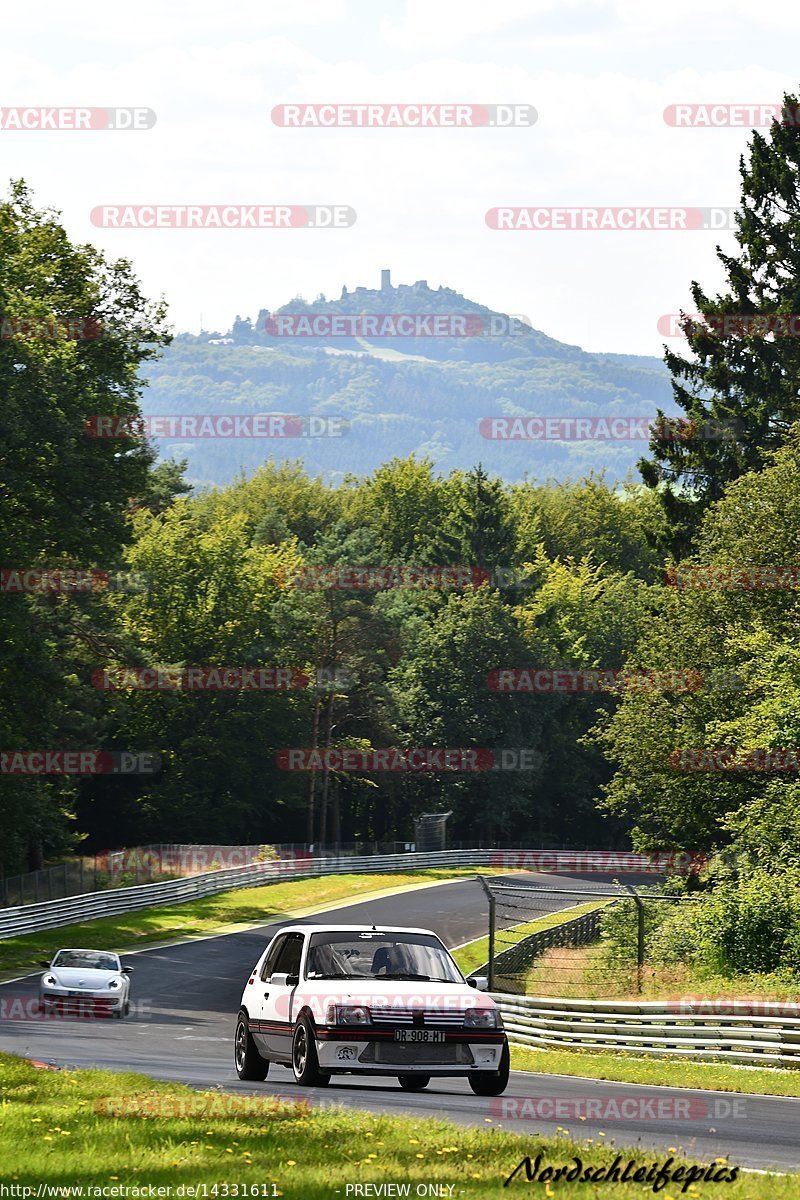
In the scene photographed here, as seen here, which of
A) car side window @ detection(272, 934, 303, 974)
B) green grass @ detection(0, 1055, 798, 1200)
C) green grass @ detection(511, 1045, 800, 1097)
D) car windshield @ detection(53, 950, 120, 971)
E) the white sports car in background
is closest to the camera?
green grass @ detection(0, 1055, 798, 1200)

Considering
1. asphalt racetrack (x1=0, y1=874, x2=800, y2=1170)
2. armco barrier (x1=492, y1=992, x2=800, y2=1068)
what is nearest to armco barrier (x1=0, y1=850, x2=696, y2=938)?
asphalt racetrack (x1=0, y1=874, x2=800, y2=1170)

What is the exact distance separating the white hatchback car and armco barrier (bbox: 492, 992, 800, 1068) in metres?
7.70

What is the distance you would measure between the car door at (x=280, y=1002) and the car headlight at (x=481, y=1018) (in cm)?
177

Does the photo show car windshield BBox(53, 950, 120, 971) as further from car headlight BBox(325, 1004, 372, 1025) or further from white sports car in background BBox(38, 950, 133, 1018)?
car headlight BBox(325, 1004, 372, 1025)

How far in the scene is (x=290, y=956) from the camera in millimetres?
16906

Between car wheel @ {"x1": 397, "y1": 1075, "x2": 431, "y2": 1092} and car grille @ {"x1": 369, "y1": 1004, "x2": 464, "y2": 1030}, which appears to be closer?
car grille @ {"x1": 369, "y1": 1004, "x2": 464, "y2": 1030}

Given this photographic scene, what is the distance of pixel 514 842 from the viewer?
10338 centimetres

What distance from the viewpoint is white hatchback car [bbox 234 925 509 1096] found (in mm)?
15258

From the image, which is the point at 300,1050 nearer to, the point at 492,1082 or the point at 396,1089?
the point at 492,1082

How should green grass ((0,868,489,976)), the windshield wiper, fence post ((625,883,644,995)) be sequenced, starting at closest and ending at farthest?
1. the windshield wiper
2. fence post ((625,883,644,995))
3. green grass ((0,868,489,976))

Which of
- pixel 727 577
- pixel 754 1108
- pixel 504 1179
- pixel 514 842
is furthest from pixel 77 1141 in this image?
pixel 514 842

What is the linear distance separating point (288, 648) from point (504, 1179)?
3209 inches

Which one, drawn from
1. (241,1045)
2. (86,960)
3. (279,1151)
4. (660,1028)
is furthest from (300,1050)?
(86,960)

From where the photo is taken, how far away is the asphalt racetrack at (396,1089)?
552 inches
